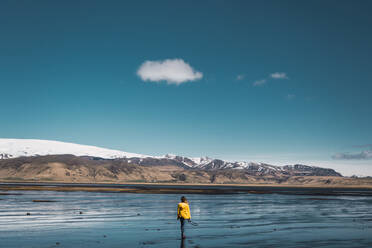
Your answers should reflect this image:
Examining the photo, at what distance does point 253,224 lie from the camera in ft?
102

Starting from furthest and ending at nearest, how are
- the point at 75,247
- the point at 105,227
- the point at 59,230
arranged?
the point at 105,227, the point at 59,230, the point at 75,247

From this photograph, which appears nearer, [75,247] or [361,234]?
[75,247]

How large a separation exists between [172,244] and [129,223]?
1060cm

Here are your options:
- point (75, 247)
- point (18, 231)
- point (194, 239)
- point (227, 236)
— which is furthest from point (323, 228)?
point (18, 231)

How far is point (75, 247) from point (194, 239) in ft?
21.5

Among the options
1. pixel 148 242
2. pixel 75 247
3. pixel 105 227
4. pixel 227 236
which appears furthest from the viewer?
pixel 105 227

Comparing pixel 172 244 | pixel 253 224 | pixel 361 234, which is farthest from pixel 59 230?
pixel 361 234

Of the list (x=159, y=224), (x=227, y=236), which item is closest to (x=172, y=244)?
(x=227, y=236)

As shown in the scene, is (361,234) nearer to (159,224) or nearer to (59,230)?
(159,224)

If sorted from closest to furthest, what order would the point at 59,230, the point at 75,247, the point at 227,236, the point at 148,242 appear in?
the point at 75,247 → the point at 148,242 → the point at 227,236 → the point at 59,230

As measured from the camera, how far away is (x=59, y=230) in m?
26.8

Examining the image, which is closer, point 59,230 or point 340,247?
point 340,247

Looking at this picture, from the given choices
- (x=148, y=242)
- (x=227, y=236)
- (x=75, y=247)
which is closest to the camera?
(x=75, y=247)

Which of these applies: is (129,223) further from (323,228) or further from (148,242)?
(323,228)
